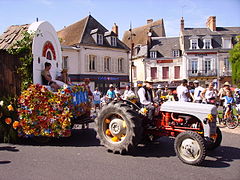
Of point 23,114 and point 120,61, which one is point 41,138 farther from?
point 120,61

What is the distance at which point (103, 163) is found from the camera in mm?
4887

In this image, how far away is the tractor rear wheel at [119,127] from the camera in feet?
17.0

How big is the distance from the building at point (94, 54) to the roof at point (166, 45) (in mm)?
8224

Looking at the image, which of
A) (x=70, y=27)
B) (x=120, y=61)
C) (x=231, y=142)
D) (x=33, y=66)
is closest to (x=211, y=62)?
(x=120, y=61)

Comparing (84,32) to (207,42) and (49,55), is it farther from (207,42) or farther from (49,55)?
(49,55)

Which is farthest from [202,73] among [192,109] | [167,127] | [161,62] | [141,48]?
[192,109]

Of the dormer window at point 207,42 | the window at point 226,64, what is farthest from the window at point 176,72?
the window at point 226,64

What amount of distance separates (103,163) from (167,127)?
1.58 meters

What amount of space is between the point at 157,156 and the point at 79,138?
8.83 ft

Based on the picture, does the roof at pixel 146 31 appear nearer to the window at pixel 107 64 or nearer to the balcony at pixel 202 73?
the balcony at pixel 202 73

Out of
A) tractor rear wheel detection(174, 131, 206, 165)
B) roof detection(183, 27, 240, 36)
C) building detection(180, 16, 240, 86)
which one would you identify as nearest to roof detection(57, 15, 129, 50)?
building detection(180, 16, 240, 86)

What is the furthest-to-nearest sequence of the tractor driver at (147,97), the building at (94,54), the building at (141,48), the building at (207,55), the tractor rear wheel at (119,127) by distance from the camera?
the building at (141,48) → the building at (207,55) → the building at (94,54) → the tractor driver at (147,97) → the tractor rear wheel at (119,127)

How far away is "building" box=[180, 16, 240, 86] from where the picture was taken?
34906 mm

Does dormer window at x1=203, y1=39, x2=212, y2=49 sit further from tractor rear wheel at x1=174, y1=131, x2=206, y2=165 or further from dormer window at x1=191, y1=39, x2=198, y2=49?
tractor rear wheel at x1=174, y1=131, x2=206, y2=165
